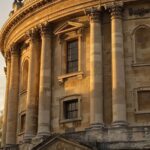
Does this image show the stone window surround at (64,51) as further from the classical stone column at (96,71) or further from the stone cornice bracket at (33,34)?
the stone cornice bracket at (33,34)

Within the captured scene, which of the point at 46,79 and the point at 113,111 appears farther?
the point at 46,79

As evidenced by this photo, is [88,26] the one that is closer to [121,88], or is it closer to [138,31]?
[138,31]

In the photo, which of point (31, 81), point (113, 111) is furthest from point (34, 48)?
point (113, 111)

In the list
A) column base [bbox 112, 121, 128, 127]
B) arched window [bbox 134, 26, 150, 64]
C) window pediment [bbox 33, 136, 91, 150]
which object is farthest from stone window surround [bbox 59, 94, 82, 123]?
arched window [bbox 134, 26, 150, 64]

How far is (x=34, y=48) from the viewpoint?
1369 inches

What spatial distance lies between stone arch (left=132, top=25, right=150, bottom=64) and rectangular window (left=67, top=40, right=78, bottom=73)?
459 centimetres

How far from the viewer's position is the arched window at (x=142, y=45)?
100ft

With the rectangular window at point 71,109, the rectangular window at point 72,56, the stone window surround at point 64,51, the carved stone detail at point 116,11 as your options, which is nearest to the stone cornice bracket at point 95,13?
the carved stone detail at point 116,11

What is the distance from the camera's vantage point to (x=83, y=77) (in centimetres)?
3134

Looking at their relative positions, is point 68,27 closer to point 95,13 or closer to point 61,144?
point 95,13

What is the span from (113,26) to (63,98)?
6.18 meters

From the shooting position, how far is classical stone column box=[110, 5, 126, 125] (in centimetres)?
2883

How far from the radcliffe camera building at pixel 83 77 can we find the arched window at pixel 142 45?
0.07 m

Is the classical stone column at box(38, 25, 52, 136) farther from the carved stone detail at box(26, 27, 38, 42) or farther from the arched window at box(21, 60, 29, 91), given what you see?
the arched window at box(21, 60, 29, 91)
